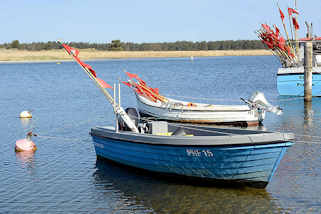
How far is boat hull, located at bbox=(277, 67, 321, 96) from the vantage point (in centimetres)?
3250

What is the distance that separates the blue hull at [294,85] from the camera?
3254cm

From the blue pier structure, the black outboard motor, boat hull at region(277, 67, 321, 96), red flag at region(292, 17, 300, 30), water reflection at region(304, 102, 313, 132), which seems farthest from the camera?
red flag at region(292, 17, 300, 30)

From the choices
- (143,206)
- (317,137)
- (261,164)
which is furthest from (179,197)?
(317,137)

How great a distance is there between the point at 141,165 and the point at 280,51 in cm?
2175

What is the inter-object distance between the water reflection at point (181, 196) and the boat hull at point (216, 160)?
0.94 ft

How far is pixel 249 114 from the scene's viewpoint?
22.2 m

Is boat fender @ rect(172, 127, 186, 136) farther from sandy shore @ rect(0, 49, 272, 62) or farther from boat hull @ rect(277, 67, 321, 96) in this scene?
sandy shore @ rect(0, 49, 272, 62)

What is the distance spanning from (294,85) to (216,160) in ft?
71.3

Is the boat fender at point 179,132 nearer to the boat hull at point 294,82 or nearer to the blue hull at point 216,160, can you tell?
the blue hull at point 216,160

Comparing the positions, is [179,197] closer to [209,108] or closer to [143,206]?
[143,206]

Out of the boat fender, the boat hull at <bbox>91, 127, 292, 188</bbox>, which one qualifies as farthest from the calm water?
Result: the boat fender

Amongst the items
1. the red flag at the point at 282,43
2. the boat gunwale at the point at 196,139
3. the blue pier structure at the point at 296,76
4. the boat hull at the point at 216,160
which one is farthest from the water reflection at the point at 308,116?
the boat gunwale at the point at 196,139

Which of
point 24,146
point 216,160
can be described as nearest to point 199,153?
point 216,160

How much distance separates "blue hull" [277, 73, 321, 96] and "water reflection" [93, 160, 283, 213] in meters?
→ 20.2
